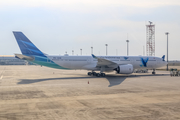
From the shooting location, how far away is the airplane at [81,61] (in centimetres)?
2859

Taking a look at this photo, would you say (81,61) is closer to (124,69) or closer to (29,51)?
(124,69)

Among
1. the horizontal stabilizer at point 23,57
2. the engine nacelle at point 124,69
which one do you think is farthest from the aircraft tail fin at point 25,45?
the engine nacelle at point 124,69

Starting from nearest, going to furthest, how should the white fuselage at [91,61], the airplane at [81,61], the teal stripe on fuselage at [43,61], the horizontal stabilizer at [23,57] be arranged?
the horizontal stabilizer at [23,57] → the airplane at [81,61] → the teal stripe on fuselage at [43,61] → the white fuselage at [91,61]

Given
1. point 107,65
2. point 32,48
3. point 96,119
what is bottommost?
point 96,119

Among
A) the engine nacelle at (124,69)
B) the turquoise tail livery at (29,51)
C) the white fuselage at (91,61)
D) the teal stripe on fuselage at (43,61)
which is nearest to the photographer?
the turquoise tail livery at (29,51)

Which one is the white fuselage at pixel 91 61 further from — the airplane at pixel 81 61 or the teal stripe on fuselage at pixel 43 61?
the teal stripe on fuselage at pixel 43 61

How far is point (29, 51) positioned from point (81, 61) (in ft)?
27.7

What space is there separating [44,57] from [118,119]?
22913mm

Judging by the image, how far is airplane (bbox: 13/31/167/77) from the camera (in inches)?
1126

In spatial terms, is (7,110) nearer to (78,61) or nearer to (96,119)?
(96,119)

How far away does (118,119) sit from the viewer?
29.4 feet

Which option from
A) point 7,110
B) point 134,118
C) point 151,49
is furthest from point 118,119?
point 151,49

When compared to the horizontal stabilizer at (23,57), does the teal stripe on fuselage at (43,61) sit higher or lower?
lower

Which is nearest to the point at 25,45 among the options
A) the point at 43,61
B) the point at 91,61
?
the point at 43,61
